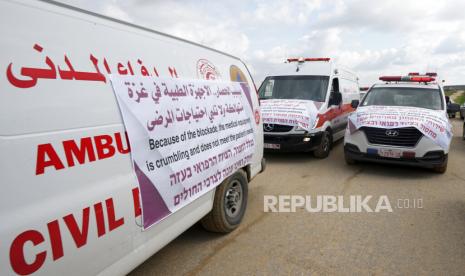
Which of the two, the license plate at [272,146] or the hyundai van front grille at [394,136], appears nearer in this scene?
the hyundai van front grille at [394,136]

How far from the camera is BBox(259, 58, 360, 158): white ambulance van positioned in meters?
7.34

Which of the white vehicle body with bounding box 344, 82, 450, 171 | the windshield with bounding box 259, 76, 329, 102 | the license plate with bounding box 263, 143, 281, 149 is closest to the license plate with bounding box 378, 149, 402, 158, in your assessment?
the white vehicle body with bounding box 344, 82, 450, 171

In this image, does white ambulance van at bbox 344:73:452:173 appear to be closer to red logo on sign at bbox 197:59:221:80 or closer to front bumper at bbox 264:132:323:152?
front bumper at bbox 264:132:323:152

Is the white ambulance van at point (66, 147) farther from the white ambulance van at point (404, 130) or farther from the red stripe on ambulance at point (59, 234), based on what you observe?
the white ambulance van at point (404, 130)

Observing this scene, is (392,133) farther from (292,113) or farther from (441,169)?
(292,113)

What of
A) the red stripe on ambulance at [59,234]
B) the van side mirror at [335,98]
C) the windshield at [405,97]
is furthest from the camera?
the van side mirror at [335,98]

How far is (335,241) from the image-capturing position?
3752mm

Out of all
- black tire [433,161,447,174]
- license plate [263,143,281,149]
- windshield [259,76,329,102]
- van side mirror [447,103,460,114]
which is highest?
windshield [259,76,329,102]

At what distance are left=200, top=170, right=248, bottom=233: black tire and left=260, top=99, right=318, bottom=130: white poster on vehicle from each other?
3.34 m

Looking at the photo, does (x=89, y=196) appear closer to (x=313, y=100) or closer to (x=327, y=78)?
(x=313, y=100)

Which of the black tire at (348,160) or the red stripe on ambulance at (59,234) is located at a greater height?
the red stripe on ambulance at (59,234)

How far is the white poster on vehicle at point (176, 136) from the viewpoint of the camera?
2.38 meters

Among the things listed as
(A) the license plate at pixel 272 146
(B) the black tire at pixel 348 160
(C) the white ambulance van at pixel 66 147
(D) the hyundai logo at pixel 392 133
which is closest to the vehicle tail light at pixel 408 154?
(D) the hyundai logo at pixel 392 133

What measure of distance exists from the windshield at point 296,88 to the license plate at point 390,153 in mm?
2247
